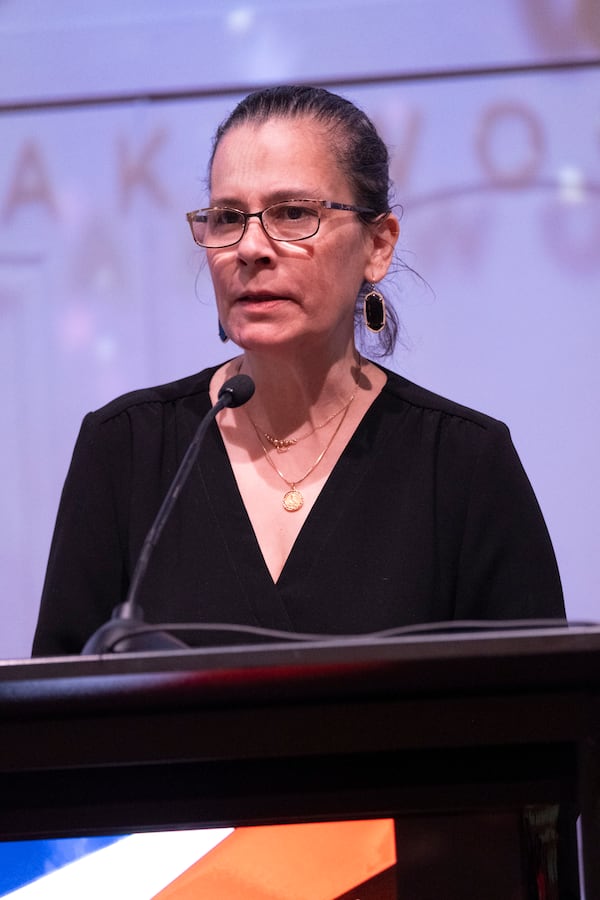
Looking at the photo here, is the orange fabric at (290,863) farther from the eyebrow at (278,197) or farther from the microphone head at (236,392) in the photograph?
the eyebrow at (278,197)

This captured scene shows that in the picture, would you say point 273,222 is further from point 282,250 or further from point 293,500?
point 293,500

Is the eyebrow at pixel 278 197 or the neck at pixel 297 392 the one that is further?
the neck at pixel 297 392

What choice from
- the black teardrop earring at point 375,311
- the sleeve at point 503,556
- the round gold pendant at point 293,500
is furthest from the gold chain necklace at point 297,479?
the sleeve at point 503,556

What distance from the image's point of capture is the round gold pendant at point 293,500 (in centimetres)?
156

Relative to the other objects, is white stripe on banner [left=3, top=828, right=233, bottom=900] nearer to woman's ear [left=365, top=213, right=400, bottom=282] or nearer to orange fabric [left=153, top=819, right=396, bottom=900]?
orange fabric [left=153, top=819, right=396, bottom=900]

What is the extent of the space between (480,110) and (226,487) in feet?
3.93

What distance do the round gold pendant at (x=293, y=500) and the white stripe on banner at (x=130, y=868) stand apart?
0.78m

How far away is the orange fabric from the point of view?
0.77 meters

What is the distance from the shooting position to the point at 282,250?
1.49 m

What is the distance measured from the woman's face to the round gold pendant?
7.8 inches

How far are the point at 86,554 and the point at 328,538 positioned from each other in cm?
31

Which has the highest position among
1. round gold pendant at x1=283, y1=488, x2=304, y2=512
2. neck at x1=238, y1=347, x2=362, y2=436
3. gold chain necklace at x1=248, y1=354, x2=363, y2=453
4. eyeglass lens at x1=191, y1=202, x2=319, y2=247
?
eyeglass lens at x1=191, y1=202, x2=319, y2=247

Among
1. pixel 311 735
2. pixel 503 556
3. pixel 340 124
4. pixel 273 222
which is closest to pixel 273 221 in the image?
pixel 273 222

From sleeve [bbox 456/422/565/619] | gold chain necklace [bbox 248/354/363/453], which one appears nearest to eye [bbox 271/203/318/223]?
gold chain necklace [bbox 248/354/363/453]
